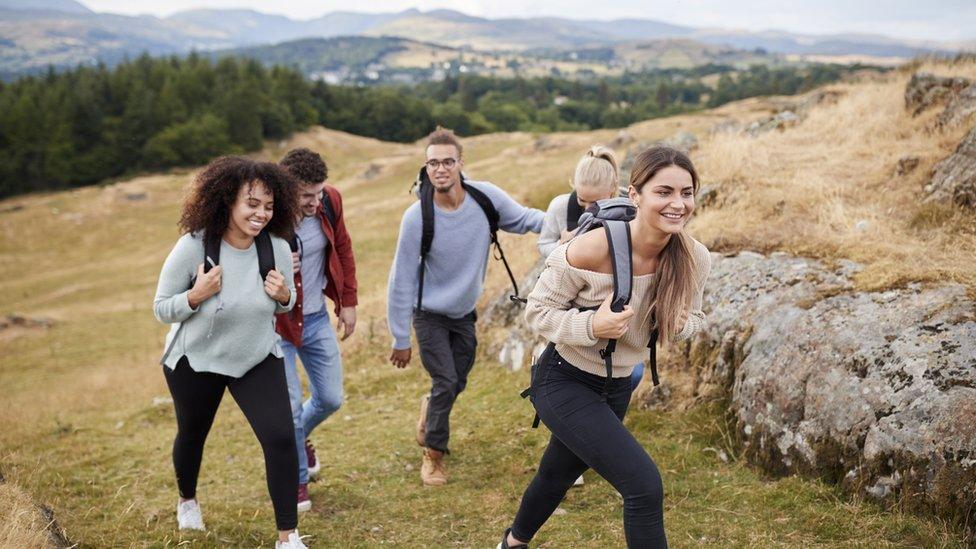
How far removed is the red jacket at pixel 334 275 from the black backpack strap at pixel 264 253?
2.94ft

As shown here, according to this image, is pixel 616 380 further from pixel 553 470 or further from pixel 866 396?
pixel 866 396

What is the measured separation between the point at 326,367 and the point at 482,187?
85.1 inches

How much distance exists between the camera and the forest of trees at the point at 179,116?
7856 centimetres

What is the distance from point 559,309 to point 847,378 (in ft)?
9.34

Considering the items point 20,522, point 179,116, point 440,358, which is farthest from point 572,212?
point 179,116

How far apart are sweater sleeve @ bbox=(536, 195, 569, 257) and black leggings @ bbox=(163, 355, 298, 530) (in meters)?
2.46

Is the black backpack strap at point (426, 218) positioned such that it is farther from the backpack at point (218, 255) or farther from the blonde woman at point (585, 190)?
the backpack at point (218, 255)

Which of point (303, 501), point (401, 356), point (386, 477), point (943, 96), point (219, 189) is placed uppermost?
point (943, 96)

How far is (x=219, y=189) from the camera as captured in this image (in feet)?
14.8

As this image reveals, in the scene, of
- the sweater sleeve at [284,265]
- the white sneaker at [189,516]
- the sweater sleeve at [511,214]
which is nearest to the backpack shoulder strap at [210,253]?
the sweater sleeve at [284,265]

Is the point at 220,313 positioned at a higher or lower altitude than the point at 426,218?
lower

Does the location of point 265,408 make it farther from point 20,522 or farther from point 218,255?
point 20,522

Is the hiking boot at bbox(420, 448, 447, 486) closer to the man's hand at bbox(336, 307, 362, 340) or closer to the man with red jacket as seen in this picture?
the man with red jacket

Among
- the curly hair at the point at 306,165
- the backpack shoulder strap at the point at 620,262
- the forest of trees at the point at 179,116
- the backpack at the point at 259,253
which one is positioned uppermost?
the curly hair at the point at 306,165
